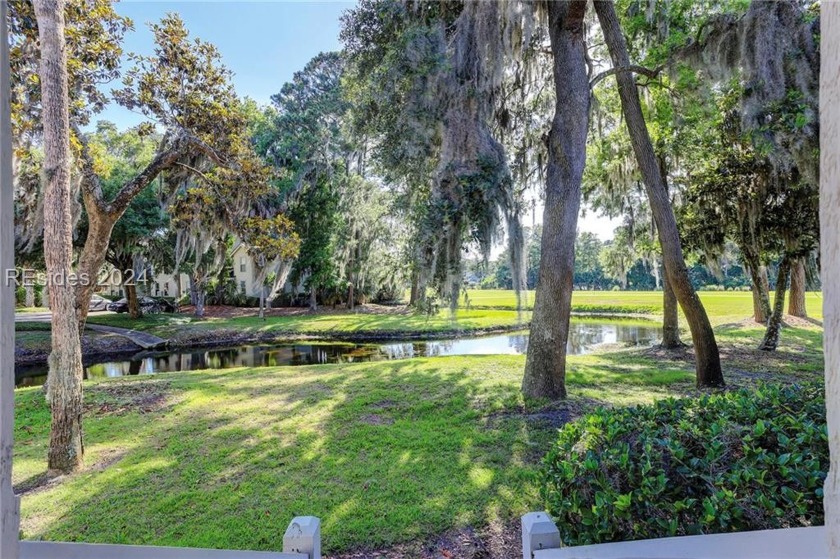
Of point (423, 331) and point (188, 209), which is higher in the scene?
point (188, 209)

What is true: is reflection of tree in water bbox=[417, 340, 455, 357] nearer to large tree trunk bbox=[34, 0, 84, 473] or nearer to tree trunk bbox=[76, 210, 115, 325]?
tree trunk bbox=[76, 210, 115, 325]

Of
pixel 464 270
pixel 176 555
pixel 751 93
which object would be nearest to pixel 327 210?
pixel 464 270

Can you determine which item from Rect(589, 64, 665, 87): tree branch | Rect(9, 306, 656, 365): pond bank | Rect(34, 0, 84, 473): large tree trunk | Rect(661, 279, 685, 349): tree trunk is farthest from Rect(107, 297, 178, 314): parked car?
Rect(589, 64, 665, 87): tree branch

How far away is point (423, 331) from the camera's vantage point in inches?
591

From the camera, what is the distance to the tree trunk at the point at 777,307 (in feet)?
22.6

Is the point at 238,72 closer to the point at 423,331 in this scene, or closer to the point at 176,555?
the point at 176,555

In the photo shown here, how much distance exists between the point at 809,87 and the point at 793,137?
0.49 meters

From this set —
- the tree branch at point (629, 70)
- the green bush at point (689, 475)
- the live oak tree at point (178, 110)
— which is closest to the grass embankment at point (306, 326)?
the tree branch at point (629, 70)

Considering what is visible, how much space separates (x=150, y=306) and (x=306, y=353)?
467 inches

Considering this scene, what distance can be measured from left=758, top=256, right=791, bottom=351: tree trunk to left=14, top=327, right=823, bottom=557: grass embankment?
42.7 inches

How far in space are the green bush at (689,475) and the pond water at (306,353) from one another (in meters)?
8.90

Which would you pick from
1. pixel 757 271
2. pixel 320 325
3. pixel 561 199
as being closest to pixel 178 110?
pixel 561 199

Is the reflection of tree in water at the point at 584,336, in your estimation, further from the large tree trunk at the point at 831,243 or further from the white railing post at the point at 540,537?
the large tree trunk at the point at 831,243

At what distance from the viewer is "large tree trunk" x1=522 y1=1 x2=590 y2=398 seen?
14.9ft
